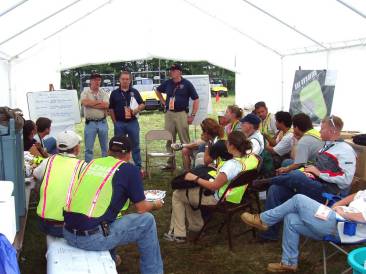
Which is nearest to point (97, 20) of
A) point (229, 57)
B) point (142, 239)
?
point (229, 57)

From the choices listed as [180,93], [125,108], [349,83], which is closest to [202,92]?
[180,93]

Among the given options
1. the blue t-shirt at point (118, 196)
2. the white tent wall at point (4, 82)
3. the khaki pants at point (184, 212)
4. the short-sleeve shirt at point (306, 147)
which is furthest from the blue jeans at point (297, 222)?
the white tent wall at point (4, 82)

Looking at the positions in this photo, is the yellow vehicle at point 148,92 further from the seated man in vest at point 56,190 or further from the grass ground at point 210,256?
the seated man in vest at point 56,190

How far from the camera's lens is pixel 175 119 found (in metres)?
7.20

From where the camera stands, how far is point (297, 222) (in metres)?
3.30

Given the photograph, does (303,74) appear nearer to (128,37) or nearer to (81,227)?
(128,37)

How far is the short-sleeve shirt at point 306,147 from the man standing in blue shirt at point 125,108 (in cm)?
292

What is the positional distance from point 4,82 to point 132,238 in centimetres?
623

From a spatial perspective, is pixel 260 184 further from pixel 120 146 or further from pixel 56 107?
pixel 56 107

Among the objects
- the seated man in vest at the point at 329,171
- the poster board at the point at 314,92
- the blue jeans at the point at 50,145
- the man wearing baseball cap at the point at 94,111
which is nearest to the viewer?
the seated man in vest at the point at 329,171

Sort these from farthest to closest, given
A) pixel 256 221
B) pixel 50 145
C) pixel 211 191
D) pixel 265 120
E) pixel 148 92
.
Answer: pixel 148 92, pixel 265 120, pixel 50 145, pixel 211 191, pixel 256 221

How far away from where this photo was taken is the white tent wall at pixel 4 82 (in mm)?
7885

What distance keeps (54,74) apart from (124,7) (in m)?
2.07

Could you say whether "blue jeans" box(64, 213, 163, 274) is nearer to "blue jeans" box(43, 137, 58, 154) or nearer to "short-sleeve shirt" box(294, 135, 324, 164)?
"short-sleeve shirt" box(294, 135, 324, 164)
